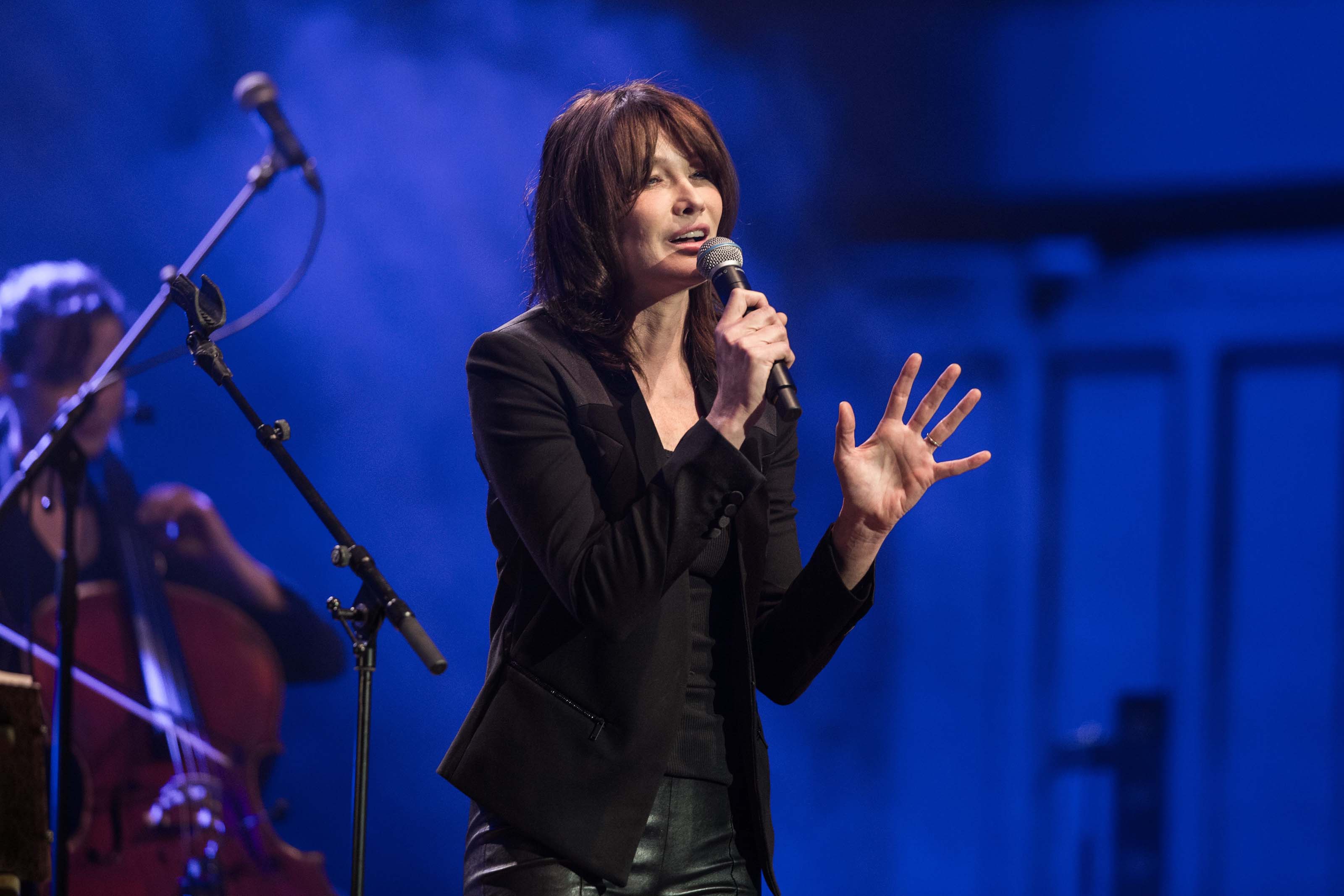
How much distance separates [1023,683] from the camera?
9.56 feet

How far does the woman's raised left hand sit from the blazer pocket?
0.40 m

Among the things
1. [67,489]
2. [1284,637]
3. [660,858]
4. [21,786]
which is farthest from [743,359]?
[1284,637]

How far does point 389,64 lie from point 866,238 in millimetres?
1361

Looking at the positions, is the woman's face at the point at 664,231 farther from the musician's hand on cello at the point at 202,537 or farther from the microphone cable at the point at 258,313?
the musician's hand on cello at the point at 202,537

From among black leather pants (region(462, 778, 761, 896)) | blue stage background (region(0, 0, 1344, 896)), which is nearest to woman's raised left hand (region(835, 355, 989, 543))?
black leather pants (region(462, 778, 761, 896))

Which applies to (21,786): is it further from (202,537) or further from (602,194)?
(202,537)

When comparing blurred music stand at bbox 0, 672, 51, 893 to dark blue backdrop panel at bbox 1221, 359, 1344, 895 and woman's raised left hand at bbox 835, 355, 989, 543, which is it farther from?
dark blue backdrop panel at bbox 1221, 359, 1344, 895

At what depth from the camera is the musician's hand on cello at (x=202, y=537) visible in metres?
3.08

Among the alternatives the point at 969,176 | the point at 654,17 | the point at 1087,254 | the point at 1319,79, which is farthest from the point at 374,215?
the point at 1319,79

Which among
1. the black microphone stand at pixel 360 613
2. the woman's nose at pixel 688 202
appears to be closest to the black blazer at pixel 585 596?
the black microphone stand at pixel 360 613

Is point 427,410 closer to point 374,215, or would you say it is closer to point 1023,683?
point 374,215

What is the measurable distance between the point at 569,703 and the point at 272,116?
1284 millimetres

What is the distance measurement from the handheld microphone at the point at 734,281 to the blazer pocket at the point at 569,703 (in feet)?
1.24

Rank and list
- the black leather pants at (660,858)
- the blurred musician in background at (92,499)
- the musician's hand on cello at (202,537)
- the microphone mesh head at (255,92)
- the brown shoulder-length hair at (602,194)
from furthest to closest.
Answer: the musician's hand on cello at (202,537), the blurred musician in background at (92,499), the microphone mesh head at (255,92), the brown shoulder-length hair at (602,194), the black leather pants at (660,858)
